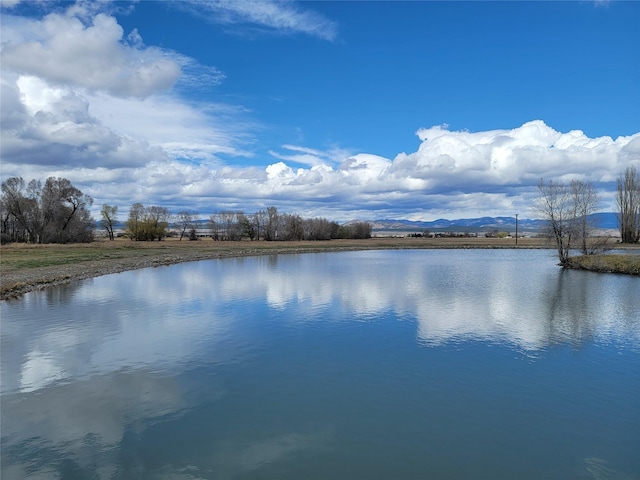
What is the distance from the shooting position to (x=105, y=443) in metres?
6.94

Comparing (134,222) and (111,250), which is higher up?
(134,222)

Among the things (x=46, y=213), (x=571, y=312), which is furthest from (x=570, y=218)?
(x=46, y=213)

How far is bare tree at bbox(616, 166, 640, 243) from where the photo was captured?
66131 millimetres

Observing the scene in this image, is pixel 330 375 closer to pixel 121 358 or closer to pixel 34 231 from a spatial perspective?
pixel 121 358

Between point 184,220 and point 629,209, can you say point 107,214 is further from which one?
point 629,209

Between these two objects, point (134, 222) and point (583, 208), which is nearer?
point (583, 208)

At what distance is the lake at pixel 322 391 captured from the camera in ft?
21.1

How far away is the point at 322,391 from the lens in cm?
904

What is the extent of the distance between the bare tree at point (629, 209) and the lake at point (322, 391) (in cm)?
5915

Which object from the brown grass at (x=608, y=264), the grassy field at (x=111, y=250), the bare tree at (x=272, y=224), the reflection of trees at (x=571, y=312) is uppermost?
the bare tree at (x=272, y=224)

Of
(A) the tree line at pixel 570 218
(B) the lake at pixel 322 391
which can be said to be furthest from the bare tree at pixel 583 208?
(B) the lake at pixel 322 391

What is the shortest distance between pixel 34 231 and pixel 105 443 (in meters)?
75.5

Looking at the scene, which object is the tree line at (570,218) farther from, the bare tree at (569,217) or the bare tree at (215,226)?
the bare tree at (215,226)

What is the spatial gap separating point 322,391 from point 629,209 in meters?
75.3
